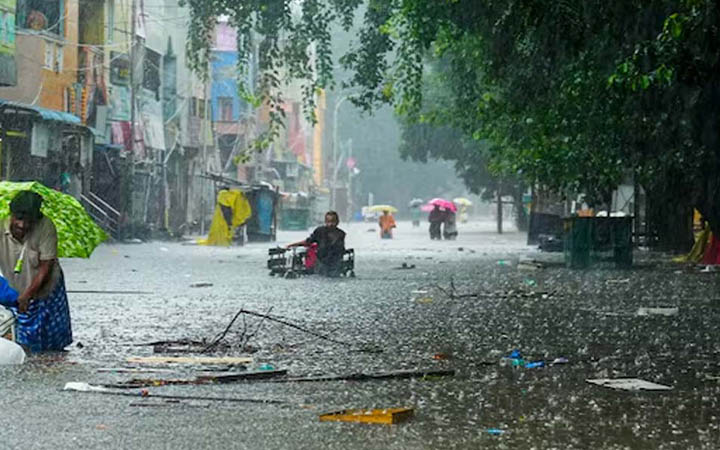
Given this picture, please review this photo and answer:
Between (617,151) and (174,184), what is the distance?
41.3 m

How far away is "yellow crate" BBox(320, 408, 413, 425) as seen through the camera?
7.71 metres

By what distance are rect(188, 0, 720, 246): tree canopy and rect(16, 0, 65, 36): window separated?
11138 mm

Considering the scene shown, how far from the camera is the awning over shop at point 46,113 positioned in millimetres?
37969

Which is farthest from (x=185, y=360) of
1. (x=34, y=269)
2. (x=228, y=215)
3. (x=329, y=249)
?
(x=228, y=215)

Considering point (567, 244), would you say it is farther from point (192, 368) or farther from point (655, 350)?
point (192, 368)

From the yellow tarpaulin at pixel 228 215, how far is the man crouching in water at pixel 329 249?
20.5 metres

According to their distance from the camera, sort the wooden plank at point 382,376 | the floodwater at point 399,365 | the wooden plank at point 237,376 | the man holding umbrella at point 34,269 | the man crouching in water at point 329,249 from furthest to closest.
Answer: the man crouching in water at point 329,249 < the man holding umbrella at point 34,269 < the wooden plank at point 382,376 < the wooden plank at point 237,376 < the floodwater at point 399,365

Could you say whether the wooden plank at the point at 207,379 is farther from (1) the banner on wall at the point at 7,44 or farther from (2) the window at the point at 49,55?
(2) the window at the point at 49,55

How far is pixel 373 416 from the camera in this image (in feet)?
25.5

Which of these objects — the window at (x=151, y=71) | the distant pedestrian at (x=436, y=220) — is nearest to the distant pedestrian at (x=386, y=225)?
the distant pedestrian at (x=436, y=220)

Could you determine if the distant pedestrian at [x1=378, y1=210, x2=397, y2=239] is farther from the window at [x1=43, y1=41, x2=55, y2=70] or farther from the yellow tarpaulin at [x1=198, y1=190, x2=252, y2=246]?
the window at [x1=43, y1=41, x2=55, y2=70]

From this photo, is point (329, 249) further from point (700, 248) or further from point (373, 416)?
point (373, 416)

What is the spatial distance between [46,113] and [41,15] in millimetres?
4758

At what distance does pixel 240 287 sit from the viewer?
21312 mm
